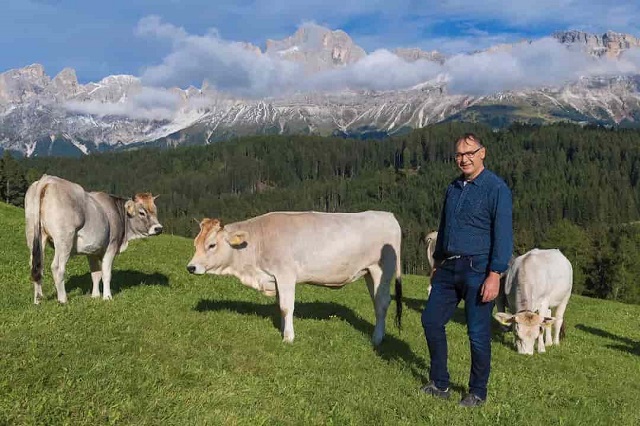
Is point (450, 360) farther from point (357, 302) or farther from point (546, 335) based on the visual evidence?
point (357, 302)

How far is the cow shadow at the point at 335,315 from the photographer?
38.0 feet

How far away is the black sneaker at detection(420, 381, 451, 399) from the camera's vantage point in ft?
30.1

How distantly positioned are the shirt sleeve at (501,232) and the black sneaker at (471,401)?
6.89ft

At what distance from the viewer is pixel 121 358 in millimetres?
8219

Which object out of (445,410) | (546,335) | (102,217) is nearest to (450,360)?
(445,410)

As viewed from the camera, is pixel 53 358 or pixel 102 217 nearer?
pixel 53 358

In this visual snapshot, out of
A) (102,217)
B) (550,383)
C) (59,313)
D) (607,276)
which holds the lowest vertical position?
(607,276)

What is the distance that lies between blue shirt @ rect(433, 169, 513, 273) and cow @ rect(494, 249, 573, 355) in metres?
6.01

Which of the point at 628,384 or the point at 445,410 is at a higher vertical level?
the point at 445,410

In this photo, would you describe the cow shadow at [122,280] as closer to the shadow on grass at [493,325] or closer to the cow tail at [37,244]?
the cow tail at [37,244]

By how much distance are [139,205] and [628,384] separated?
14.0 m

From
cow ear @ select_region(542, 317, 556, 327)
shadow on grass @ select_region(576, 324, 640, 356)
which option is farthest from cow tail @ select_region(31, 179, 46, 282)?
shadow on grass @ select_region(576, 324, 640, 356)

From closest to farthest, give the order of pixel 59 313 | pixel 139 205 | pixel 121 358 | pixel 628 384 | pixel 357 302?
1. pixel 121 358
2. pixel 59 313
3. pixel 628 384
4. pixel 139 205
5. pixel 357 302

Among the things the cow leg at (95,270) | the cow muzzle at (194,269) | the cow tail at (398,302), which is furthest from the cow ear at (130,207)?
the cow tail at (398,302)
